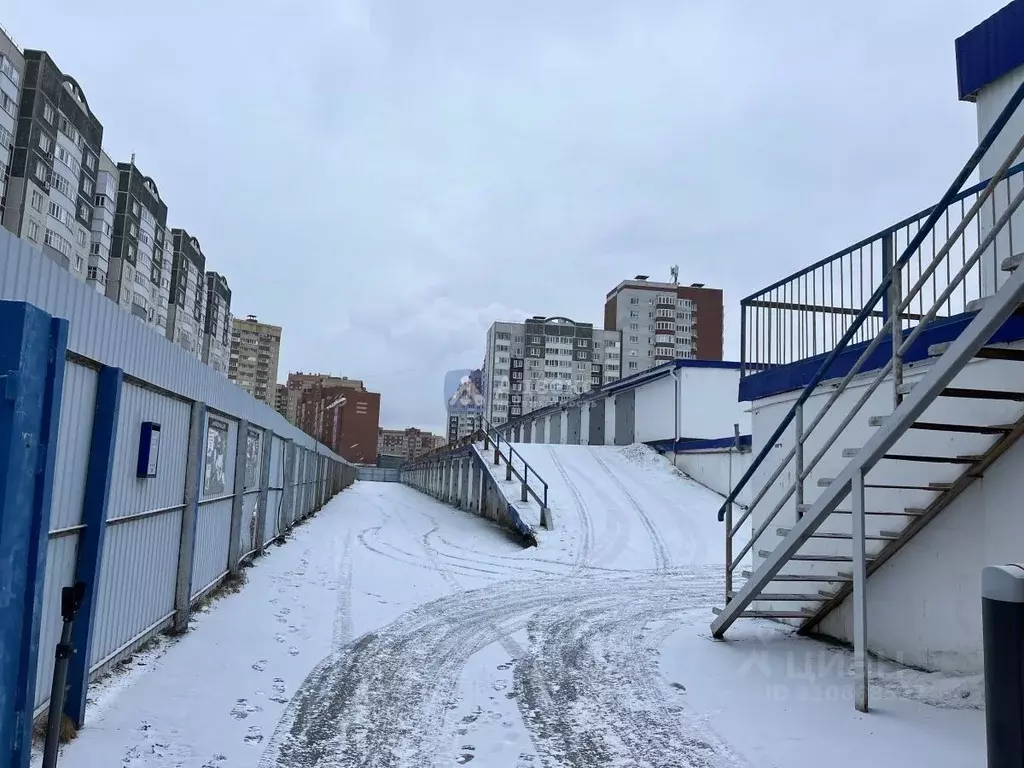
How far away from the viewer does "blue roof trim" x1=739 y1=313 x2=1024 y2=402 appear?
5.59 meters

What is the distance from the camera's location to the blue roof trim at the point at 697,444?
20.2 meters

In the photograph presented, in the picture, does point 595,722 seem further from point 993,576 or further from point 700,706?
point 993,576

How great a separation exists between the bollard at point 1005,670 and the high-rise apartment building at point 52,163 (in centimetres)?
4600

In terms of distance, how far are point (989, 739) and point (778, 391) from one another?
22.9ft

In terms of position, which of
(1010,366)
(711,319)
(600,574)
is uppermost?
(711,319)

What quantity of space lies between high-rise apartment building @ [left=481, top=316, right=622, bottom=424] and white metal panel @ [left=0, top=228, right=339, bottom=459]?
342 feet

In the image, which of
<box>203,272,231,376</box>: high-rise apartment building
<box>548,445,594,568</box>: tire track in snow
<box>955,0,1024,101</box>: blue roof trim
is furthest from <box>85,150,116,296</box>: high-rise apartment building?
<box>955,0,1024,101</box>: blue roof trim

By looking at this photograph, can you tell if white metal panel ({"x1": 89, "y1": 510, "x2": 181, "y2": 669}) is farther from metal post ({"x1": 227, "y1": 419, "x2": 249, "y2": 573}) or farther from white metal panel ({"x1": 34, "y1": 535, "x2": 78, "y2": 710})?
metal post ({"x1": 227, "y1": 419, "x2": 249, "y2": 573})

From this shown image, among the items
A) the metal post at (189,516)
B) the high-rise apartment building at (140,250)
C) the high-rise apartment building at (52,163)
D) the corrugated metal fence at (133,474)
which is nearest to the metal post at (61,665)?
the corrugated metal fence at (133,474)

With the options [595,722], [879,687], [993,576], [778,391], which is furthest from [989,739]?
[778,391]

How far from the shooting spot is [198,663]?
6227 millimetres

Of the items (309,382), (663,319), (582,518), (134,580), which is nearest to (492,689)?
(134,580)

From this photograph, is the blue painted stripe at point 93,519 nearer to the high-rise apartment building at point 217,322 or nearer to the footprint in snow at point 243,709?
the footprint in snow at point 243,709

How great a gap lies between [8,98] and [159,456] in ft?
151
